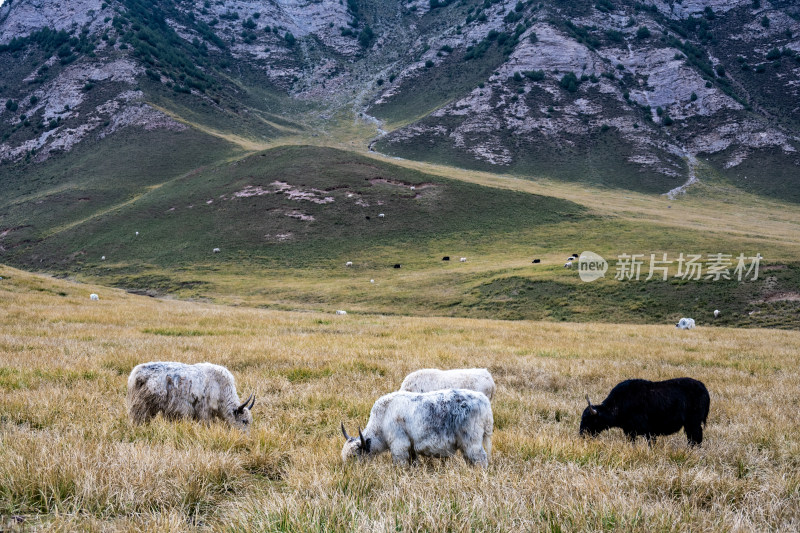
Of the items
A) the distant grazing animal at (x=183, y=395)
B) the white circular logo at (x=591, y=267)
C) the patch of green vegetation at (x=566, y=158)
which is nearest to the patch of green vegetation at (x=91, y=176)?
the patch of green vegetation at (x=566, y=158)

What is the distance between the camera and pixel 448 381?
773cm

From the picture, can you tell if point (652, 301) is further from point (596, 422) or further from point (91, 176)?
Result: point (91, 176)

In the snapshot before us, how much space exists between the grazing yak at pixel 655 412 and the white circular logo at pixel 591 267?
112 feet

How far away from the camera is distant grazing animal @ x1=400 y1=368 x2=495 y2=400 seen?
25.0ft

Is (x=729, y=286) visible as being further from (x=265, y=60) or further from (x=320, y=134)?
(x=265, y=60)

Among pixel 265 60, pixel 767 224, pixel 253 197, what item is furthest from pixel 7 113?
pixel 767 224

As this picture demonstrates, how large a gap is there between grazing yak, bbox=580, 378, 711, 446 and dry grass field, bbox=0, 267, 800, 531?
33 cm

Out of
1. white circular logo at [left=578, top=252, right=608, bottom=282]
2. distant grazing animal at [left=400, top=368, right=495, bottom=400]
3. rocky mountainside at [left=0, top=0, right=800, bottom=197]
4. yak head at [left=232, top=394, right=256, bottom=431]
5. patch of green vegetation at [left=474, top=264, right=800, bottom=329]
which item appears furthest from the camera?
rocky mountainside at [left=0, top=0, right=800, bottom=197]

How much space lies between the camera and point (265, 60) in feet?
640

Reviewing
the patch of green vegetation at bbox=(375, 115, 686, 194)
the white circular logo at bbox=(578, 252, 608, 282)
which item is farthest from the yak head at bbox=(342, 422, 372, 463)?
the patch of green vegetation at bbox=(375, 115, 686, 194)

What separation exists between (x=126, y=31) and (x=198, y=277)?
440 ft

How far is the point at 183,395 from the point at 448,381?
14.5ft

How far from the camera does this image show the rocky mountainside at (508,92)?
4286 inches

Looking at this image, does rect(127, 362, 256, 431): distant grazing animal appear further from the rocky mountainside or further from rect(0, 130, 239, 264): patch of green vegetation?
the rocky mountainside
